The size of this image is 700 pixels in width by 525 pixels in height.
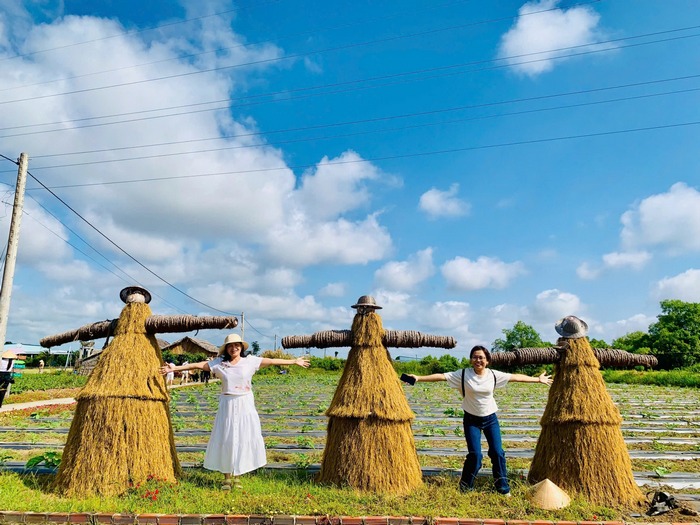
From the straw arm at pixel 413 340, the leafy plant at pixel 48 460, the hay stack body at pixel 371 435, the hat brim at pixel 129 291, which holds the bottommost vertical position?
the leafy plant at pixel 48 460

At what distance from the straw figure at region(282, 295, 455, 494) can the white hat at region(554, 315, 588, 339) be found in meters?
2.16

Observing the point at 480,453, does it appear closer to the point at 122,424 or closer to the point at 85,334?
the point at 122,424

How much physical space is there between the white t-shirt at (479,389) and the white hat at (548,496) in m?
0.96

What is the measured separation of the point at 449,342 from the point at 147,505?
14.1 ft

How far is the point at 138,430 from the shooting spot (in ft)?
20.3

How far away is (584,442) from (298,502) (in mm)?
3540

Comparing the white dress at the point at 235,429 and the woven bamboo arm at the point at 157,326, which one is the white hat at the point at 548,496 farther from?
the woven bamboo arm at the point at 157,326

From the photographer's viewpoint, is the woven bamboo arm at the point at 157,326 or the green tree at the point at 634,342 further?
the green tree at the point at 634,342

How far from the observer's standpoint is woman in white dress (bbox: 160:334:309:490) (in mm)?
6016

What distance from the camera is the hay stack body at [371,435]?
601cm

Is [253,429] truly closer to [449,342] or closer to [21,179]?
[449,342]

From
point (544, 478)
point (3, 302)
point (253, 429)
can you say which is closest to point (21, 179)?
point (3, 302)

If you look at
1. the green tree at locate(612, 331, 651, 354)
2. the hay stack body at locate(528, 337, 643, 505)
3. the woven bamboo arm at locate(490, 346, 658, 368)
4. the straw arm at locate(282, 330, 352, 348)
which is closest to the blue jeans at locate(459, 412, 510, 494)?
the hay stack body at locate(528, 337, 643, 505)

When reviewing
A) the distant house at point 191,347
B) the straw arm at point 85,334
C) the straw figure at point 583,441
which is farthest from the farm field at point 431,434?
the distant house at point 191,347
